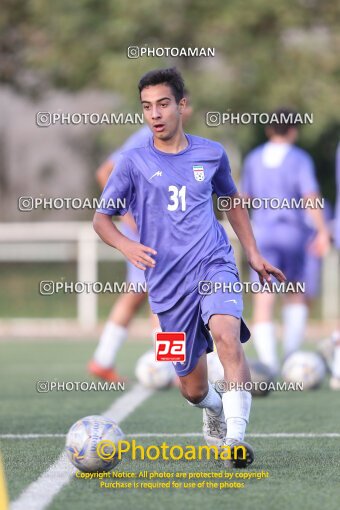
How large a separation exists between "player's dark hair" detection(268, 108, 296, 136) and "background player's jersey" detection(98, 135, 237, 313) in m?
4.56

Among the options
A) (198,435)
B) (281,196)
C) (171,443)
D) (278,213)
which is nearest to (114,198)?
(171,443)

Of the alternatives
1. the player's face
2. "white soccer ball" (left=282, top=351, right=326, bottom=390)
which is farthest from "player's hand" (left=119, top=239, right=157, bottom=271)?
"white soccer ball" (left=282, top=351, right=326, bottom=390)

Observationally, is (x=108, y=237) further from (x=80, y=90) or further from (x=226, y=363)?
(x=80, y=90)

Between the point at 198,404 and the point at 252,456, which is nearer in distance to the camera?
the point at 252,456

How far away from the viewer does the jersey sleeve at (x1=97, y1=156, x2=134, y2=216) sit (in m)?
6.45

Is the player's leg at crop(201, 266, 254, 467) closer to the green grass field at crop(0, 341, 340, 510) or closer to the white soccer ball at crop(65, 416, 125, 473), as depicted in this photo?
the green grass field at crop(0, 341, 340, 510)

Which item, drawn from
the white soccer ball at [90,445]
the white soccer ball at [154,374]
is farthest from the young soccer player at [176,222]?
the white soccer ball at [154,374]

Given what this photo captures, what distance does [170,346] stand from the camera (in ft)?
21.1

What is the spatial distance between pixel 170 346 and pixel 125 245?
2.00 feet

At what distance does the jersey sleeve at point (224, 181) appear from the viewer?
667 centimetres

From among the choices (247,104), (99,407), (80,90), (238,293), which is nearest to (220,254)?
(238,293)

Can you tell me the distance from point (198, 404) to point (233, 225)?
100cm

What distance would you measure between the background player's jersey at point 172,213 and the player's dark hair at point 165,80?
1.06 feet

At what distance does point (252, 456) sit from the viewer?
237 inches
